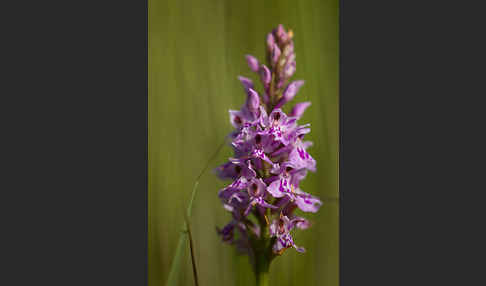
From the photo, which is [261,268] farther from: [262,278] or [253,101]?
[253,101]

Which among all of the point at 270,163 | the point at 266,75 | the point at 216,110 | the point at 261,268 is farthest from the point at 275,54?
the point at 261,268

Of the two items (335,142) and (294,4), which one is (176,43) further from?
(335,142)

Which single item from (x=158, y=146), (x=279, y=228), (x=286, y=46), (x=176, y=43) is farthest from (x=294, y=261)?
(x=176, y=43)

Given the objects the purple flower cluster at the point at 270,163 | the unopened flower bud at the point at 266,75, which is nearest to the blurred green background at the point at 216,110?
the purple flower cluster at the point at 270,163

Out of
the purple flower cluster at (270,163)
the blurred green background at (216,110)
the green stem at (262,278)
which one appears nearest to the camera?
the purple flower cluster at (270,163)

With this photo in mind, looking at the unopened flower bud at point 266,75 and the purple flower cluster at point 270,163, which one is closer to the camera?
the purple flower cluster at point 270,163

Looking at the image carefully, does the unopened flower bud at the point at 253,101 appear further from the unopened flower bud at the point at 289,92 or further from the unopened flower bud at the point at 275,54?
the unopened flower bud at the point at 275,54
